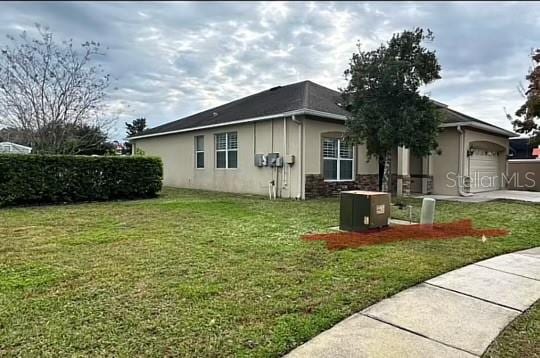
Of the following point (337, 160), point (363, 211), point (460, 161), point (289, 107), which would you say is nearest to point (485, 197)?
point (460, 161)

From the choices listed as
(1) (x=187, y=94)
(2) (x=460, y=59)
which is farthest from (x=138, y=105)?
(2) (x=460, y=59)

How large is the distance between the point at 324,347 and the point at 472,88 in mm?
14660

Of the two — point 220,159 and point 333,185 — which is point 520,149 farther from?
point 220,159

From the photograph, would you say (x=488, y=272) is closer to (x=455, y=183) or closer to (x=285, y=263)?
(x=285, y=263)

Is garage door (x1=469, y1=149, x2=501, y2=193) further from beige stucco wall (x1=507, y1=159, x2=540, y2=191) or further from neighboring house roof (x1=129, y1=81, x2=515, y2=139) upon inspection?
beige stucco wall (x1=507, y1=159, x2=540, y2=191)

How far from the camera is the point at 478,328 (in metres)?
3.25

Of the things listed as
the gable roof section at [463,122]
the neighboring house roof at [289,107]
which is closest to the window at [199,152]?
the neighboring house roof at [289,107]

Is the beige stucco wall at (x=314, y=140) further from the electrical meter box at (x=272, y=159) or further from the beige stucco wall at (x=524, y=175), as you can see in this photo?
the beige stucco wall at (x=524, y=175)

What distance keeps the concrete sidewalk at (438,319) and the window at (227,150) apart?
39.9ft

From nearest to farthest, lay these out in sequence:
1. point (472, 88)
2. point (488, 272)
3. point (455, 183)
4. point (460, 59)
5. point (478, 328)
A: point (478, 328) < point (488, 272) < point (460, 59) < point (472, 88) < point (455, 183)

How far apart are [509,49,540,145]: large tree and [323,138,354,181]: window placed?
7224mm

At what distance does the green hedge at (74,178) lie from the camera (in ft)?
35.7

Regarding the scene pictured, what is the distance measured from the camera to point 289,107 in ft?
45.5

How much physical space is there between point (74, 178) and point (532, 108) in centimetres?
1749
